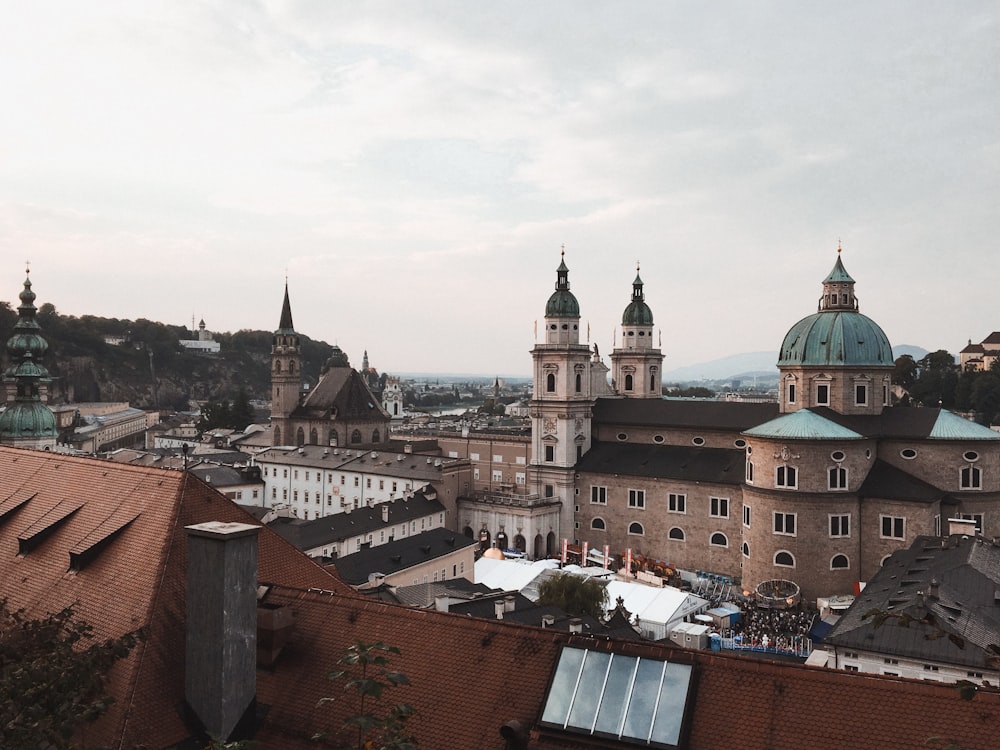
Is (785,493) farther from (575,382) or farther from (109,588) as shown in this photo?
(109,588)

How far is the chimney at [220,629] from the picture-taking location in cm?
1073

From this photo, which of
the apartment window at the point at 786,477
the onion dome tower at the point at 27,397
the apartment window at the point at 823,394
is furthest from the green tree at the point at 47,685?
the apartment window at the point at 823,394

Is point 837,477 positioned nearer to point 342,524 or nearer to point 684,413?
point 684,413

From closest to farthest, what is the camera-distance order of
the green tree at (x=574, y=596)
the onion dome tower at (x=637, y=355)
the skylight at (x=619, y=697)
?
the skylight at (x=619, y=697) → the green tree at (x=574, y=596) → the onion dome tower at (x=637, y=355)

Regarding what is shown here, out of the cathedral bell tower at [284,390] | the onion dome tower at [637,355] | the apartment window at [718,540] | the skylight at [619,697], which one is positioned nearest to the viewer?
the skylight at [619,697]

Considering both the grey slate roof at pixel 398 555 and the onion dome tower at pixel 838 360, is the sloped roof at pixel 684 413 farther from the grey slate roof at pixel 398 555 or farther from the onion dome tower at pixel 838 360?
the grey slate roof at pixel 398 555

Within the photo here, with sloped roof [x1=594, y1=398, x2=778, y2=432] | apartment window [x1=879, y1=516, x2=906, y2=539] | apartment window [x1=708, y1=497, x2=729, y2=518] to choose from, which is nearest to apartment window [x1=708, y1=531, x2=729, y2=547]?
apartment window [x1=708, y1=497, x2=729, y2=518]

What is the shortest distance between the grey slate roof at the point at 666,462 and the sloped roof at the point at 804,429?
5593 mm

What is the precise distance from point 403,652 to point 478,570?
34934 mm

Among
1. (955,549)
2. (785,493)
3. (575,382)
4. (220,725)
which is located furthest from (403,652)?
(575,382)

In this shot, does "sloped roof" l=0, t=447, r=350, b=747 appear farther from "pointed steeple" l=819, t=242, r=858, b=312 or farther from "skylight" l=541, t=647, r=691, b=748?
"pointed steeple" l=819, t=242, r=858, b=312

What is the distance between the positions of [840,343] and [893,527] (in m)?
12.7

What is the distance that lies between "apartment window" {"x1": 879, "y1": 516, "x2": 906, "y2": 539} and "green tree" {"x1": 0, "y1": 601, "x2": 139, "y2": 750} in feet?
159

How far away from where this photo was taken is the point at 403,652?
37.4 ft
